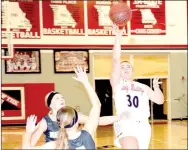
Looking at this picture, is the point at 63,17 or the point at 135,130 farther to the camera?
the point at 63,17

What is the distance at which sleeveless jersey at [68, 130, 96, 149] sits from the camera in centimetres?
288

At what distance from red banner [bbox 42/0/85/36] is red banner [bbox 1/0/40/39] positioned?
0.33 meters

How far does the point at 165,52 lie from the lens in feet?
50.0

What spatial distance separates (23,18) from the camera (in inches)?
545

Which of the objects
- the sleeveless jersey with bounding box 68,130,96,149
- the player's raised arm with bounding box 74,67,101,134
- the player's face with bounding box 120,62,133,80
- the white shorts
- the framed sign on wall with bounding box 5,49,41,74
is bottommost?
the white shorts

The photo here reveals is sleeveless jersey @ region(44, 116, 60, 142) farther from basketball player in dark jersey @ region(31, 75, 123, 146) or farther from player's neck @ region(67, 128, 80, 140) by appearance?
player's neck @ region(67, 128, 80, 140)

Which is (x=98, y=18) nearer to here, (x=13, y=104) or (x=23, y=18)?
(x=23, y=18)

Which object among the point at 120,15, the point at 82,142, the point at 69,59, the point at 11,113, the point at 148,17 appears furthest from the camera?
the point at 148,17

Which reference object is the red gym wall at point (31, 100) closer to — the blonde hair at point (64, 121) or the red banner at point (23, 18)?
the red banner at point (23, 18)

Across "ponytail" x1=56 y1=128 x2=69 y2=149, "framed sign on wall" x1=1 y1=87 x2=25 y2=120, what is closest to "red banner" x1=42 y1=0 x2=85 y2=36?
"framed sign on wall" x1=1 y1=87 x2=25 y2=120

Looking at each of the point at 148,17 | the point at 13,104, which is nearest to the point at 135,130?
the point at 13,104

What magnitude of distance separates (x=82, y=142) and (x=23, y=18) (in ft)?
37.7

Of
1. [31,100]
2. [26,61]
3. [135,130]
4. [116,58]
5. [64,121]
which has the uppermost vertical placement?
[26,61]

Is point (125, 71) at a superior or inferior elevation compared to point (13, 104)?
superior
